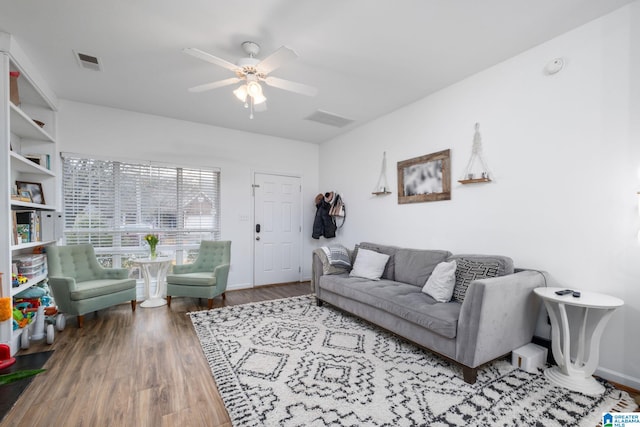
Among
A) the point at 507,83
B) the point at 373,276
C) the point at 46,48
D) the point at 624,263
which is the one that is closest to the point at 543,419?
the point at 624,263

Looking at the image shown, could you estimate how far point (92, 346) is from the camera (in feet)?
8.56

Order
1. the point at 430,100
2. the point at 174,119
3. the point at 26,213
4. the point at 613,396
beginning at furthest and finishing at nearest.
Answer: the point at 174,119
the point at 430,100
the point at 26,213
the point at 613,396

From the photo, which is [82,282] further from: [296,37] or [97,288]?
[296,37]

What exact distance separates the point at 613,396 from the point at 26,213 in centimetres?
528

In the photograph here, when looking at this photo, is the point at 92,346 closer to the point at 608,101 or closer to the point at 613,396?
the point at 613,396

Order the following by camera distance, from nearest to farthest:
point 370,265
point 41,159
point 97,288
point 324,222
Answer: point 97,288
point 41,159
point 370,265
point 324,222

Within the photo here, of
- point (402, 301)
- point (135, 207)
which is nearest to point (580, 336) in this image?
point (402, 301)

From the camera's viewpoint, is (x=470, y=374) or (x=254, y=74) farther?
(x=254, y=74)

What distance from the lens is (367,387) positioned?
1986 mm

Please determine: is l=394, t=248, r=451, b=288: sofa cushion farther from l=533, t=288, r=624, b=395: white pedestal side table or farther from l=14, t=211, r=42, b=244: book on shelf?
l=14, t=211, r=42, b=244: book on shelf

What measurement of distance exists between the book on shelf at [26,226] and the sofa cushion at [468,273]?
163 inches

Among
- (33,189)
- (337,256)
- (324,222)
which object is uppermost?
(33,189)

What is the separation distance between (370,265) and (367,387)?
171 centimetres

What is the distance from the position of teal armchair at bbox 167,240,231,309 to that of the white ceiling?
213 centimetres
